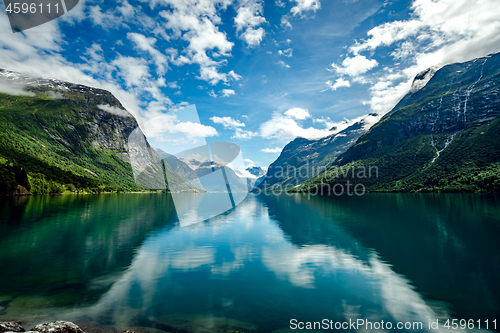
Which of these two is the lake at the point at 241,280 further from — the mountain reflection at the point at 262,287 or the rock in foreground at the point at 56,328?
the rock in foreground at the point at 56,328

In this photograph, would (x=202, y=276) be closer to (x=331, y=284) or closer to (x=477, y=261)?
(x=331, y=284)

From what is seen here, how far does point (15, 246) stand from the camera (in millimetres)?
24375

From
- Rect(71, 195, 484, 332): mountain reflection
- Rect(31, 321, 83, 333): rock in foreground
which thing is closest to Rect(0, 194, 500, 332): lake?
Rect(71, 195, 484, 332): mountain reflection

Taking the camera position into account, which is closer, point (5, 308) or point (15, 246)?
point (5, 308)

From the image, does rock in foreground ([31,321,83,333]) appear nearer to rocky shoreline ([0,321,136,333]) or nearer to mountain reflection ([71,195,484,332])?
rocky shoreline ([0,321,136,333])

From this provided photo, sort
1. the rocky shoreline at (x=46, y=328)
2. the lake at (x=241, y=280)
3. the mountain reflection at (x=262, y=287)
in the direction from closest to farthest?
the rocky shoreline at (x=46, y=328) < the lake at (x=241, y=280) < the mountain reflection at (x=262, y=287)

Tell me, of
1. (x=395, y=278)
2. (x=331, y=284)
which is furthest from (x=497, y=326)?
(x=331, y=284)

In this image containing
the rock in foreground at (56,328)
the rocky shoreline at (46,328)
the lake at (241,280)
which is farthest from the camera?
the lake at (241,280)

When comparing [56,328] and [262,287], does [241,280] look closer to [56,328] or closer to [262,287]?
[262,287]

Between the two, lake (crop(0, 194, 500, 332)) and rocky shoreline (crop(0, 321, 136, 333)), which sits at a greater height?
rocky shoreline (crop(0, 321, 136, 333))

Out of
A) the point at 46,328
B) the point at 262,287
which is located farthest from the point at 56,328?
the point at 262,287

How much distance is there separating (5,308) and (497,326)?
26.1 m

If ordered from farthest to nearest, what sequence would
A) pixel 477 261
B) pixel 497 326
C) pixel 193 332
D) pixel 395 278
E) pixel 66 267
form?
pixel 477 261 → pixel 66 267 → pixel 395 278 → pixel 497 326 → pixel 193 332

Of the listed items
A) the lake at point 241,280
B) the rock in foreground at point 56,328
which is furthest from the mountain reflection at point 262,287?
the rock in foreground at point 56,328
